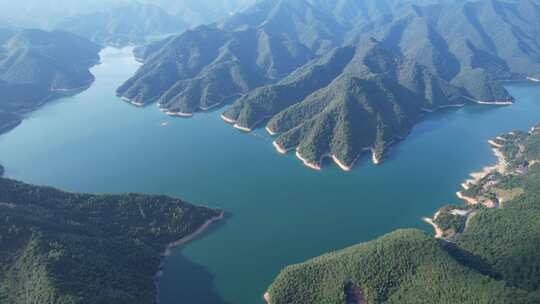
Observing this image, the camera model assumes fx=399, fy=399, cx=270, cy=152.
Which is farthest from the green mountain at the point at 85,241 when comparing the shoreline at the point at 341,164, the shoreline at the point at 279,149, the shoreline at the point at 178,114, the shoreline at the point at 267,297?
the shoreline at the point at 178,114

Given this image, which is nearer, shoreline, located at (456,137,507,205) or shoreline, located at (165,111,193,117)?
shoreline, located at (456,137,507,205)

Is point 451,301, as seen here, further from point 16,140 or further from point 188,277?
point 16,140

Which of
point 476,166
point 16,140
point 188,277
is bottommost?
point 16,140

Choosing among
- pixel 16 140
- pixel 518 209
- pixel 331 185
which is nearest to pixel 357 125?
pixel 331 185

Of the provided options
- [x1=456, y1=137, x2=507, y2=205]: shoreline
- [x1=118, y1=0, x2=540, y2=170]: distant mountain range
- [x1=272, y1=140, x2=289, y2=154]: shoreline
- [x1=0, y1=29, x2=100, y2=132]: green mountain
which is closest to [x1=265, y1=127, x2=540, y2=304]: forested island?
[x1=456, y1=137, x2=507, y2=205]: shoreline

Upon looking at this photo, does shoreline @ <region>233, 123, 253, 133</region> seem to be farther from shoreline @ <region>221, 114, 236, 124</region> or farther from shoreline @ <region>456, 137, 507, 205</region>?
shoreline @ <region>456, 137, 507, 205</region>
